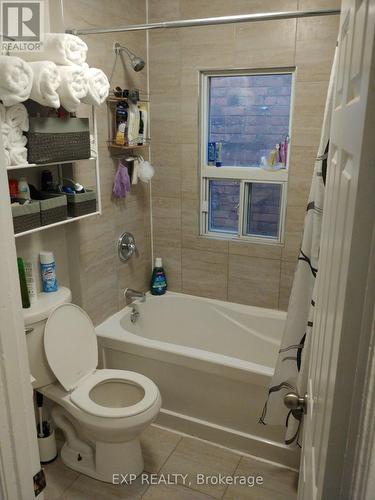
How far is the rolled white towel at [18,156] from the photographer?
1576 millimetres

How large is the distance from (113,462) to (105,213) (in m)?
1.38

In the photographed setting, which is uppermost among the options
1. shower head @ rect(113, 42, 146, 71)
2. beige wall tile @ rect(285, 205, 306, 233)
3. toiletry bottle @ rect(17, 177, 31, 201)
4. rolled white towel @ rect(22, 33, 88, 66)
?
shower head @ rect(113, 42, 146, 71)

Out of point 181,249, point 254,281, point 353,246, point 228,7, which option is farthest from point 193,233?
point 353,246

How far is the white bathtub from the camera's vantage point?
7.11 feet

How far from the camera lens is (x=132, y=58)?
2367 mm

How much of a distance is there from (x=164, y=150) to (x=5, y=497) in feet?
7.54

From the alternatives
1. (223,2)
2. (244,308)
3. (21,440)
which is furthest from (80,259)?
(223,2)

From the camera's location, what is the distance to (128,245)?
8.96ft

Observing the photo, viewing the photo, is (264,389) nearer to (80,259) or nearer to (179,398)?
(179,398)

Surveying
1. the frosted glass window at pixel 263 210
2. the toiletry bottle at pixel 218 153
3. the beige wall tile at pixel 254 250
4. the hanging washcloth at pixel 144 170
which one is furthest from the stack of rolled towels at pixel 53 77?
the beige wall tile at pixel 254 250

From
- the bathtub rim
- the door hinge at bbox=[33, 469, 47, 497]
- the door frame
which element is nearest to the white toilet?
the bathtub rim

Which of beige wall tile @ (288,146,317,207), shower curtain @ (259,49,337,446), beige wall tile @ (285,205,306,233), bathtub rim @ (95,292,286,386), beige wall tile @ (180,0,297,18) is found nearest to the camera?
shower curtain @ (259,49,337,446)

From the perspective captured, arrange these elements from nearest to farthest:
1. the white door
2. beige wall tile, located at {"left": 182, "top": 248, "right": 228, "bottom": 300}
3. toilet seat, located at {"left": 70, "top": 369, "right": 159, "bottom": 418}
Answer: the white door → toilet seat, located at {"left": 70, "top": 369, "right": 159, "bottom": 418} → beige wall tile, located at {"left": 182, "top": 248, "right": 228, "bottom": 300}

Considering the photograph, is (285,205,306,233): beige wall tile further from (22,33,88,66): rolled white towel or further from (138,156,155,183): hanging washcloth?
(22,33,88,66): rolled white towel
